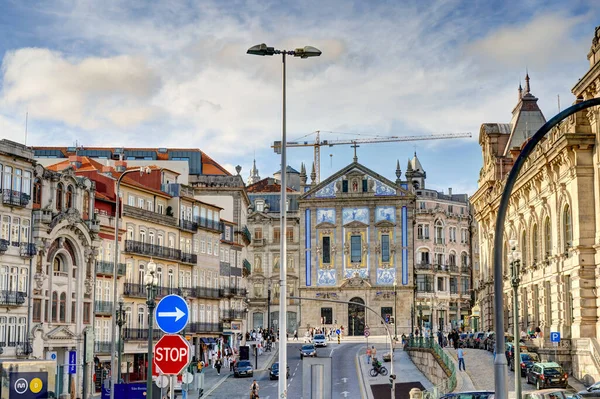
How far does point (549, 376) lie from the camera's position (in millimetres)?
46781

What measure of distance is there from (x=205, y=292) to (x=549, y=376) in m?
39.0

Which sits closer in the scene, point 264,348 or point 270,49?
point 270,49

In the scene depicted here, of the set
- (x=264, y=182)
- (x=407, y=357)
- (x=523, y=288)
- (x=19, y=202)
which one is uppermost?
(x=264, y=182)

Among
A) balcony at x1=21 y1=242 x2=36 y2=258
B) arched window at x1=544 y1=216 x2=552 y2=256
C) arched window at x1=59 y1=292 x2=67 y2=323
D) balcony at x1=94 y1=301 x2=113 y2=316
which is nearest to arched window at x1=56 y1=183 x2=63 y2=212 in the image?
balcony at x1=21 y1=242 x2=36 y2=258

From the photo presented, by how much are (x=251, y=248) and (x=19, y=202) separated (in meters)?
78.5

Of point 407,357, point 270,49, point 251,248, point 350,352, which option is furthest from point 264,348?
point 270,49

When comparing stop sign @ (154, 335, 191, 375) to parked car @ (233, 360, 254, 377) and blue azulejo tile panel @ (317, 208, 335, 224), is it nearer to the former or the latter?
parked car @ (233, 360, 254, 377)

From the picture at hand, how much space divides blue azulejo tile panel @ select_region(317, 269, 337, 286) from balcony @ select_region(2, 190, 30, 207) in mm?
68926

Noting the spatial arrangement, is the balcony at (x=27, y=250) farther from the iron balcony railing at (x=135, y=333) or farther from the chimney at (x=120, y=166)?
the chimney at (x=120, y=166)

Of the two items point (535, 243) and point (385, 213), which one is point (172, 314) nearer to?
point (535, 243)

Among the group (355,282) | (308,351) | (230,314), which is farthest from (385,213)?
(308,351)

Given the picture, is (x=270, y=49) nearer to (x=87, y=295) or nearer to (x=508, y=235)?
(x=87, y=295)

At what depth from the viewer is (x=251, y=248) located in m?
132

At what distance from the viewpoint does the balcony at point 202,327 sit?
3044 inches
